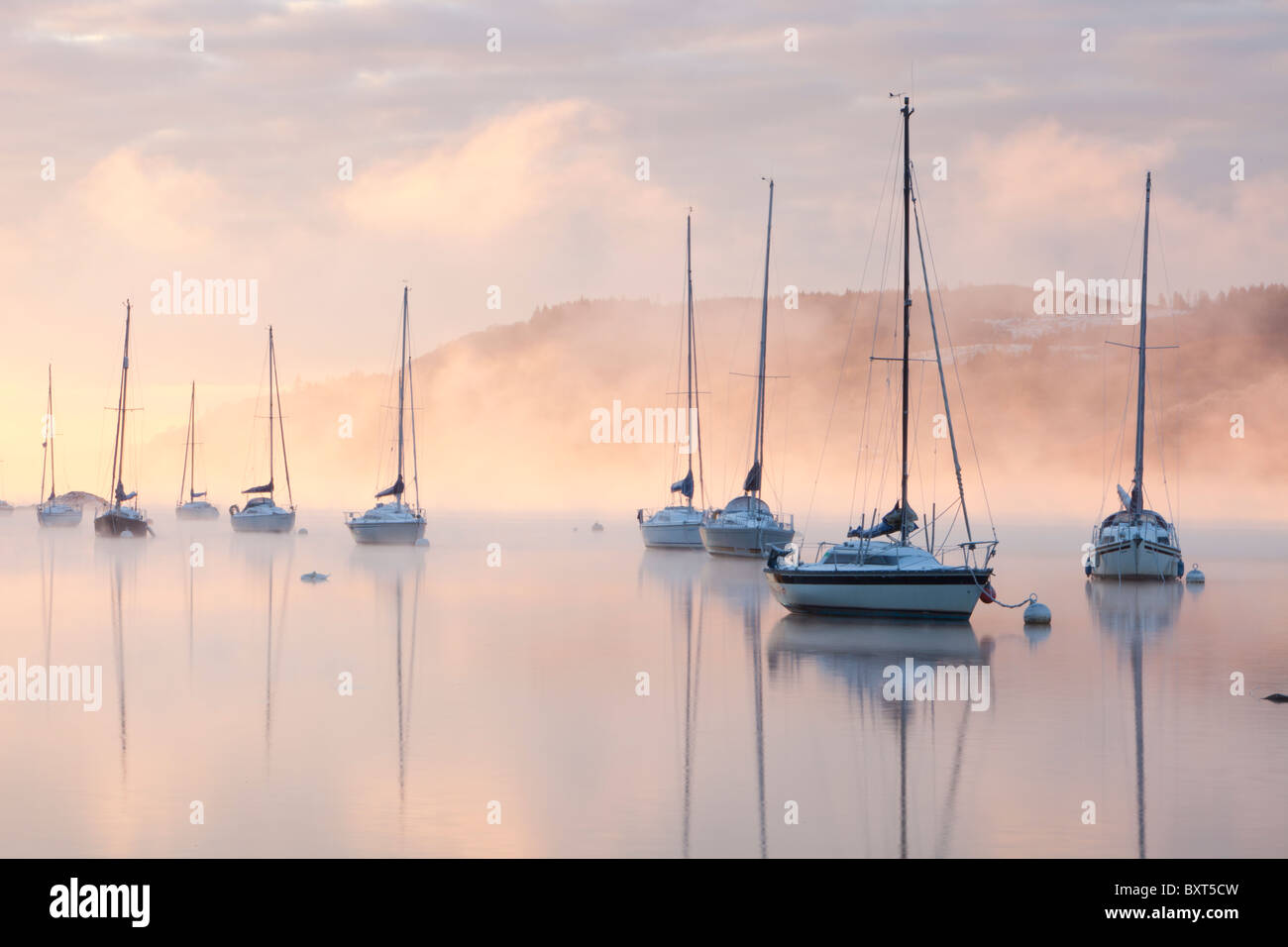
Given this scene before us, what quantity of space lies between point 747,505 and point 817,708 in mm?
41093

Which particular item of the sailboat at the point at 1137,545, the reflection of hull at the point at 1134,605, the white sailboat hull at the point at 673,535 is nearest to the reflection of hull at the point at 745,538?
the white sailboat hull at the point at 673,535

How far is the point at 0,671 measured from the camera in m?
27.0

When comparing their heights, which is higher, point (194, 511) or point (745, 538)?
point (194, 511)

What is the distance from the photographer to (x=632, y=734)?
20203 mm

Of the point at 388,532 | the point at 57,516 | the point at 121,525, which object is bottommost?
the point at 388,532

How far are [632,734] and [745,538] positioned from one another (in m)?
42.3

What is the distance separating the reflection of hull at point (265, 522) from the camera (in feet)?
295

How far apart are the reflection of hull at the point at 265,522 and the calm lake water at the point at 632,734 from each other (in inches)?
1901

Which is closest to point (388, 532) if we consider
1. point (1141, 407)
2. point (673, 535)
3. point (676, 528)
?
point (673, 535)

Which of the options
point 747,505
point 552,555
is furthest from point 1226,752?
point 552,555

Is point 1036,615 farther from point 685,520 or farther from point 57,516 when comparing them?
point 57,516
